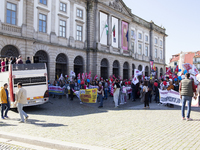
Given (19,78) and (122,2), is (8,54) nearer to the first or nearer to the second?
(19,78)

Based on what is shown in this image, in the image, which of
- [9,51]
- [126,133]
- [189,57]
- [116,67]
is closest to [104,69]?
[116,67]

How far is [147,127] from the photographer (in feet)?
25.4

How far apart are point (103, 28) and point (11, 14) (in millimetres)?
14843

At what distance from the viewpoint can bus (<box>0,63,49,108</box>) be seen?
38.9 feet

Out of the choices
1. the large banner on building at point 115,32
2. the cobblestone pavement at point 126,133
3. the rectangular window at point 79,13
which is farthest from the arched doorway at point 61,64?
the cobblestone pavement at point 126,133

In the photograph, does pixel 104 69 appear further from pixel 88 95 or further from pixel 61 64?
pixel 88 95

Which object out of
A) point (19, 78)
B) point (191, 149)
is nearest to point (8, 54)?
point (19, 78)

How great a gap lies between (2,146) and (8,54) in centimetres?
1675

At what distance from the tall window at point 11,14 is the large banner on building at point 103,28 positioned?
13831 millimetres

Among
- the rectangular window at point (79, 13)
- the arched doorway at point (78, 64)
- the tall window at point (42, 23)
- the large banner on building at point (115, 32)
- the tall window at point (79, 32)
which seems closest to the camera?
the tall window at point (42, 23)

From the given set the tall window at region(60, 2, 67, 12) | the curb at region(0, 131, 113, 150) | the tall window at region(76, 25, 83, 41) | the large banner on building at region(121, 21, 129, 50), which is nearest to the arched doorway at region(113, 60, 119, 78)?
the large banner on building at region(121, 21, 129, 50)

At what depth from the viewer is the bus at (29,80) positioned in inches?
467

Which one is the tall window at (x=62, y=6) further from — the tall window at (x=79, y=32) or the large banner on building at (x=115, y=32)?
the large banner on building at (x=115, y=32)

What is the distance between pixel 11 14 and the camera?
20.8 metres
